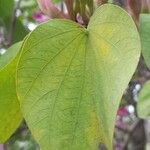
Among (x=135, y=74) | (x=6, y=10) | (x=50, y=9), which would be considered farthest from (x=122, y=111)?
(x=50, y=9)

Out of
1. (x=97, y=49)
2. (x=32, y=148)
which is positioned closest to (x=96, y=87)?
(x=97, y=49)

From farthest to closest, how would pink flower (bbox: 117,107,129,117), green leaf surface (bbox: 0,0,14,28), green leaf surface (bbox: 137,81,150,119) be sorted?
pink flower (bbox: 117,107,129,117) < green leaf surface (bbox: 0,0,14,28) < green leaf surface (bbox: 137,81,150,119)

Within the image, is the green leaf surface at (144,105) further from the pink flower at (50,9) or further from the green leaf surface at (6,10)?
the green leaf surface at (6,10)

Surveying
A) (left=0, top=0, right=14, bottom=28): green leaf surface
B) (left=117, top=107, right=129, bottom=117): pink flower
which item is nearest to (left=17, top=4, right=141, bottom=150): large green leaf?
(left=0, top=0, right=14, bottom=28): green leaf surface

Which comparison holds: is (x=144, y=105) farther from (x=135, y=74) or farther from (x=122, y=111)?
(x=122, y=111)

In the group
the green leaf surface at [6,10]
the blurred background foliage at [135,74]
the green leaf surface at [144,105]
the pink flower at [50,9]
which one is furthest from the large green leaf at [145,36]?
the green leaf surface at [6,10]

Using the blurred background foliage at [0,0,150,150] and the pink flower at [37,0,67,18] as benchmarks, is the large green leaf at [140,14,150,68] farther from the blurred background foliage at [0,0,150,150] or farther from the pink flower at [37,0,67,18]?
the pink flower at [37,0,67,18]

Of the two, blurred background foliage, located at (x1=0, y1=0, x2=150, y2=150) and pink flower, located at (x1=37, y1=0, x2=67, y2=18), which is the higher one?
pink flower, located at (x1=37, y1=0, x2=67, y2=18)
